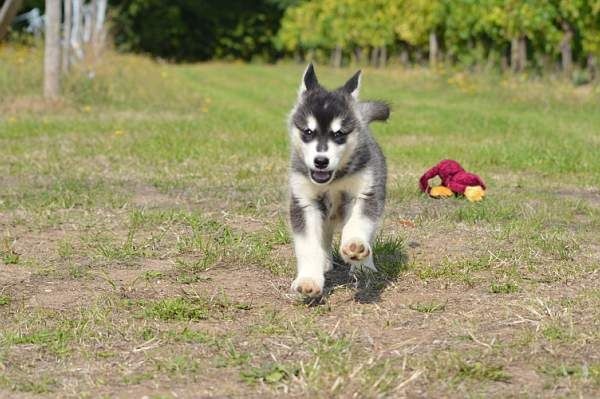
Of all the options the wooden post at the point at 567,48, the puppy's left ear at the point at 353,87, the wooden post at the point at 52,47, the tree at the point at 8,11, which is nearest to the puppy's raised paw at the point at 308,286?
the puppy's left ear at the point at 353,87

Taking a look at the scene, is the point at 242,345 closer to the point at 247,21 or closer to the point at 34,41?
the point at 34,41

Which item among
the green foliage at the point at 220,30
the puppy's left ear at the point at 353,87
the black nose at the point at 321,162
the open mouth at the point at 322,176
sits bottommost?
the green foliage at the point at 220,30

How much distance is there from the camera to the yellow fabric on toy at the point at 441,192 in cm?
861

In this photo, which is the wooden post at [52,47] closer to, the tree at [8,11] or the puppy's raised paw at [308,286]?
the tree at [8,11]

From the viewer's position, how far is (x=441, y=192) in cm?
862

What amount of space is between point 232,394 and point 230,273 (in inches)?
83.4

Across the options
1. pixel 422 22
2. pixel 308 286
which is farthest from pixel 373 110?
pixel 422 22

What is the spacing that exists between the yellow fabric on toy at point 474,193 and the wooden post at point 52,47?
9714mm

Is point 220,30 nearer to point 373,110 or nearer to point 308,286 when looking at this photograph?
point 373,110

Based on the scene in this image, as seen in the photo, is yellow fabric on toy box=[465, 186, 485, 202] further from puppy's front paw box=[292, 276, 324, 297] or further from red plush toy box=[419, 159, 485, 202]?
puppy's front paw box=[292, 276, 324, 297]

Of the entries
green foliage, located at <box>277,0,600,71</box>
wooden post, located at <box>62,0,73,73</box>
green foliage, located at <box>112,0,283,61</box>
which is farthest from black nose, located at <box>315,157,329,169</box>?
green foliage, located at <box>112,0,283,61</box>

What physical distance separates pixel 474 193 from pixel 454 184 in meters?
0.20

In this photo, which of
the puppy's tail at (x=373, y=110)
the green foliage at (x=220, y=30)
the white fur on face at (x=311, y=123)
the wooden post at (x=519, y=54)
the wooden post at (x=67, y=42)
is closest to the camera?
the white fur on face at (x=311, y=123)

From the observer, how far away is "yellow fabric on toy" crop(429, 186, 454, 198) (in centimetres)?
861
